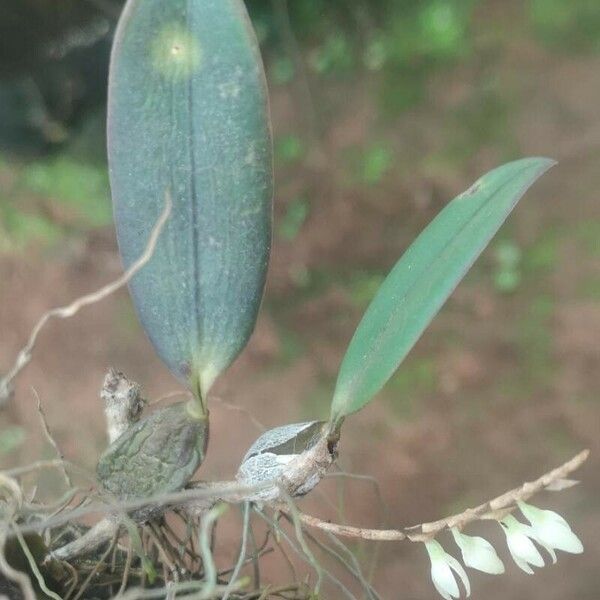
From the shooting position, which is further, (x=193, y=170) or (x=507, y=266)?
(x=507, y=266)

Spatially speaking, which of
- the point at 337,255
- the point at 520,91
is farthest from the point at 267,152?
the point at 520,91

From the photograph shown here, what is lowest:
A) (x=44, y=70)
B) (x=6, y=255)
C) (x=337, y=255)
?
(x=337, y=255)

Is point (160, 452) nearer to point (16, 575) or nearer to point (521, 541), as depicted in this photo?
point (16, 575)

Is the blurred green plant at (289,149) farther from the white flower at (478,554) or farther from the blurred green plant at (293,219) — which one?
the white flower at (478,554)

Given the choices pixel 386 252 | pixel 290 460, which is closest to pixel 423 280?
pixel 290 460

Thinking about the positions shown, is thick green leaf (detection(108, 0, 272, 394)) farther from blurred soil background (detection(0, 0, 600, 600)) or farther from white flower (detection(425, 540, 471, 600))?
blurred soil background (detection(0, 0, 600, 600))

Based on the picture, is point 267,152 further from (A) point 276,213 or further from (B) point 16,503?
(A) point 276,213
